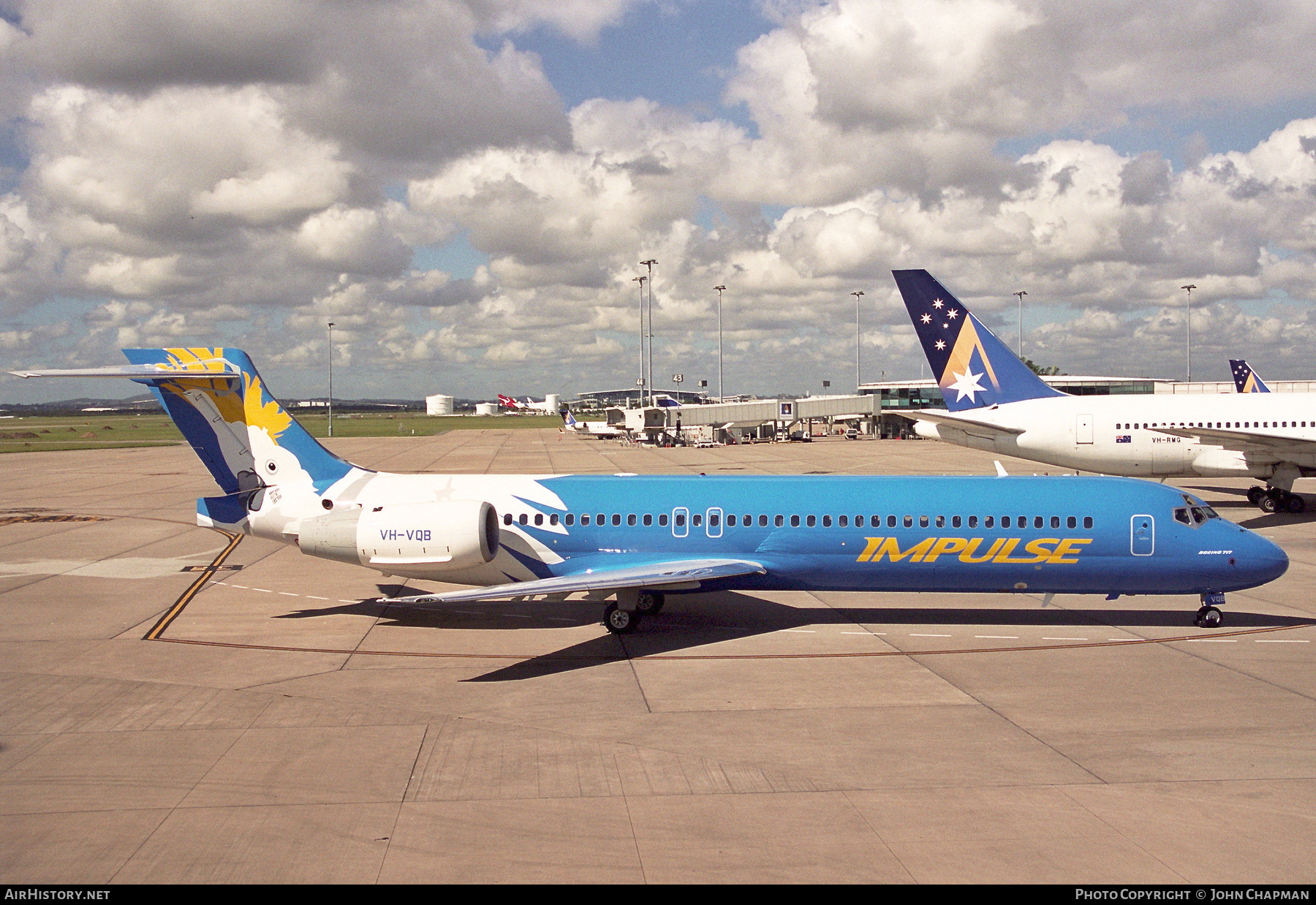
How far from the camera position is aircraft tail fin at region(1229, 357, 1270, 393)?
54.8 m

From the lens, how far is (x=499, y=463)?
65.6m

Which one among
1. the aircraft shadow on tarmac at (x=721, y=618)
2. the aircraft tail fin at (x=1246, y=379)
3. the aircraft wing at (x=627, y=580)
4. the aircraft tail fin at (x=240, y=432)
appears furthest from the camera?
the aircraft tail fin at (x=1246, y=379)

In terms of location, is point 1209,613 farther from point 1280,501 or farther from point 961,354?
point 1280,501

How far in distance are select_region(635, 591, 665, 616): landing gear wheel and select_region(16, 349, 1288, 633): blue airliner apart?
0.16 ft

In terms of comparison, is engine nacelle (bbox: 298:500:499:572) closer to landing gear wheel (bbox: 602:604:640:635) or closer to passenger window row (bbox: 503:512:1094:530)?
passenger window row (bbox: 503:512:1094:530)

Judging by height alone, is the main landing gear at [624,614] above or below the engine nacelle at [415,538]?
below

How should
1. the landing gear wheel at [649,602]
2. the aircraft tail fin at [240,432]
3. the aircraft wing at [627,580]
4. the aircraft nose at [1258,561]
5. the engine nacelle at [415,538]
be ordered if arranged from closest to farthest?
the aircraft wing at [627,580], the aircraft nose at [1258,561], the engine nacelle at [415,538], the landing gear wheel at [649,602], the aircraft tail fin at [240,432]

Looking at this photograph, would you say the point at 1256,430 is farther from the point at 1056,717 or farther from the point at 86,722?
the point at 86,722

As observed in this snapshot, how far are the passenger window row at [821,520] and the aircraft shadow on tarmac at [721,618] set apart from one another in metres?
2.23

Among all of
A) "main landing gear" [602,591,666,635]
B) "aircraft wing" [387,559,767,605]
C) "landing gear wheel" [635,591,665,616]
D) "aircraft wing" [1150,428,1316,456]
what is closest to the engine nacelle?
"aircraft wing" [387,559,767,605]

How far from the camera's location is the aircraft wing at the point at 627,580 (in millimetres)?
16453

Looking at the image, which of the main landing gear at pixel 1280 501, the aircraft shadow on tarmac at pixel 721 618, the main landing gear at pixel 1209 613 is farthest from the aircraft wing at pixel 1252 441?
the main landing gear at pixel 1209 613

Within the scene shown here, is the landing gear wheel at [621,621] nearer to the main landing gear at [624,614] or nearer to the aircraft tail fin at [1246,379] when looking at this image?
the main landing gear at [624,614]
